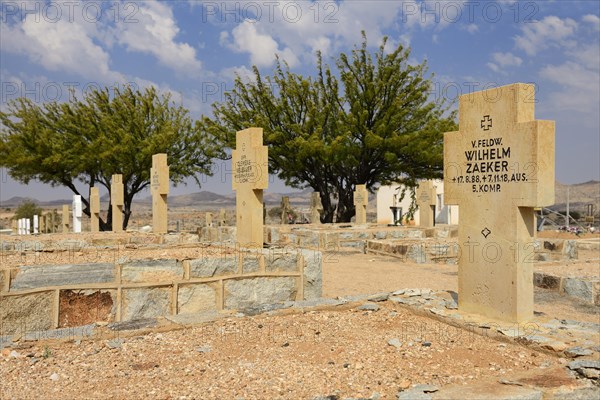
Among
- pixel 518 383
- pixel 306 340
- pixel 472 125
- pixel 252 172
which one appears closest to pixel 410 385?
pixel 518 383

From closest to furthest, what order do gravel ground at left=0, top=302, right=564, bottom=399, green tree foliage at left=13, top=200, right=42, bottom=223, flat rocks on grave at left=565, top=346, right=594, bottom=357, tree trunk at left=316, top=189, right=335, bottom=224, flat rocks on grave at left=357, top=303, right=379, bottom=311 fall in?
gravel ground at left=0, top=302, right=564, bottom=399 < flat rocks on grave at left=565, top=346, right=594, bottom=357 < flat rocks on grave at left=357, top=303, right=379, bottom=311 < tree trunk at left=316, top=189, right=335, bottom=224 < green tree foliage at left=13, top=200, right=42, bottom=223

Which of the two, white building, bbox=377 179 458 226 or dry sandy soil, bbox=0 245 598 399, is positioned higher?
white building, bbox=377 179 458 226

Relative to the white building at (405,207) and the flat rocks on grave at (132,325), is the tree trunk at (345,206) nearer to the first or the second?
the white building at (405,207)

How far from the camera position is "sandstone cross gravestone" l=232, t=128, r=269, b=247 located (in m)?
9.25

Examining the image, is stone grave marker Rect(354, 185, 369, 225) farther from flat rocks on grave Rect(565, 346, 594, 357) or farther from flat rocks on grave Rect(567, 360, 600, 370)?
flat rocks on grave Rect(567, 360, 600, 370)

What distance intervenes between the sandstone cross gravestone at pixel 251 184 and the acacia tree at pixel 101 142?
14676 mm

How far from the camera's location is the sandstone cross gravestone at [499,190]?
5.16 meters

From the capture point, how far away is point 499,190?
546cm

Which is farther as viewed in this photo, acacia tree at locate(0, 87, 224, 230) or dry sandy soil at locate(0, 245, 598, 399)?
acacia tree at locate(0, 87, 224, 230)

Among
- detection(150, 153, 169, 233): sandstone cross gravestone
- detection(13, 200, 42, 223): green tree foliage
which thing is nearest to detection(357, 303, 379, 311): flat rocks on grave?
detection(150, 153, 169, 233): sandstone cross gravestone

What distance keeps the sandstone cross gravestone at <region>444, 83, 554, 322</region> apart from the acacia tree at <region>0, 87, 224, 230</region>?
1954 centimetres

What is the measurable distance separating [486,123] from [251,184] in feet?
15.9

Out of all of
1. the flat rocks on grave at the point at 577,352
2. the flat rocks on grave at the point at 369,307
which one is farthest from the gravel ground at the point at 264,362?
the flat rocks on grave at the point at 369,307

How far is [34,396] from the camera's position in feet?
11.3
